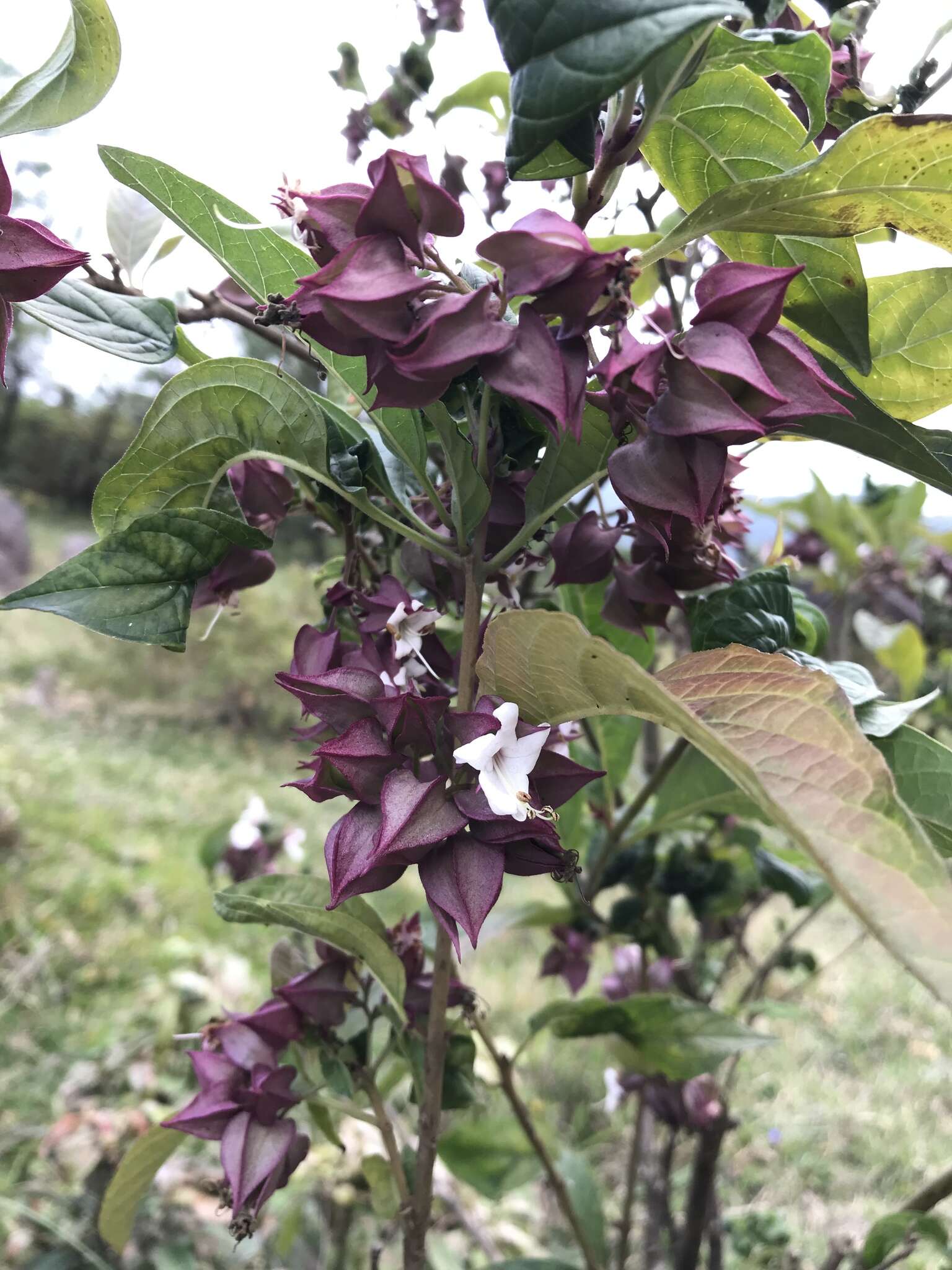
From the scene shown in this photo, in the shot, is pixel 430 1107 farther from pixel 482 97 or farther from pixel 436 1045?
pixel 482 97

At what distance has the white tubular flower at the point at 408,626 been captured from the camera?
364mm

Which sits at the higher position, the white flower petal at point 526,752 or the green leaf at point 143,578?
the green leaf at point 143,578

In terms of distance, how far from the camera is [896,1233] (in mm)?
602

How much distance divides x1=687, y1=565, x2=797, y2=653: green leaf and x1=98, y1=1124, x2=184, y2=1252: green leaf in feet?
1.33

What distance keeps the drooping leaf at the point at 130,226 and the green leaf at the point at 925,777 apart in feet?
1.53

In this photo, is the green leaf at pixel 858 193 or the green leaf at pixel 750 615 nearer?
the green leaf at pixel 858 193

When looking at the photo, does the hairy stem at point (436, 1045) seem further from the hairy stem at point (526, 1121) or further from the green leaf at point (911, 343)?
the green leaf at point (911, 343)

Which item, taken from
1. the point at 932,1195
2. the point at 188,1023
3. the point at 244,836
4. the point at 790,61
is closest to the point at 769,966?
the point at 932,1195

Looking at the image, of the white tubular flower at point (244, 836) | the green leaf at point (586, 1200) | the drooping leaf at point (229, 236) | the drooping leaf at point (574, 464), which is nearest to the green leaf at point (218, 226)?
the drooping leaf at point (229, 236)

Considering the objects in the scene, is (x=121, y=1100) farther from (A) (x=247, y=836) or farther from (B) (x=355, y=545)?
(B) (x=355, y=545)

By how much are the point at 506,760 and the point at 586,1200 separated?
2.70 feet

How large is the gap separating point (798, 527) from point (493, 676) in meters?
1.19

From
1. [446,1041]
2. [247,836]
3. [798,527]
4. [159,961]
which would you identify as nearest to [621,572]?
[446,1041]

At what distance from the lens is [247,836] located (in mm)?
1005
